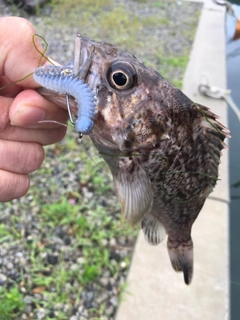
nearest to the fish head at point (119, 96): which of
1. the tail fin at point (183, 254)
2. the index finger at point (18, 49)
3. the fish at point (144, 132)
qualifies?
the fish at point (144, 132)

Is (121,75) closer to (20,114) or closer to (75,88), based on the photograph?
(75,88)

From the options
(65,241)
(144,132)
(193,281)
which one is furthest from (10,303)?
(144,132)

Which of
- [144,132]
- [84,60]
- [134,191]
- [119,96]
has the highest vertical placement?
[84,60]

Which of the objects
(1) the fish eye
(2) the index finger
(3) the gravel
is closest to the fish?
(1) the fish eye

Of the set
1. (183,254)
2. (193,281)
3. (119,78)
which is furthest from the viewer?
(193,281)

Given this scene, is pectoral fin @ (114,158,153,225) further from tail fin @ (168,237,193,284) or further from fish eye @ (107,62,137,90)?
tail fin @ (168,237,193,284)

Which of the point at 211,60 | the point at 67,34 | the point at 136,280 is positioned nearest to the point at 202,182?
the point at 136,280

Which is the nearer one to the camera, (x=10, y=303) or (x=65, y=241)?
(x=10, y=303)

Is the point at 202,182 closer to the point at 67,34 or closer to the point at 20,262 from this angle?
the point at 20,262
